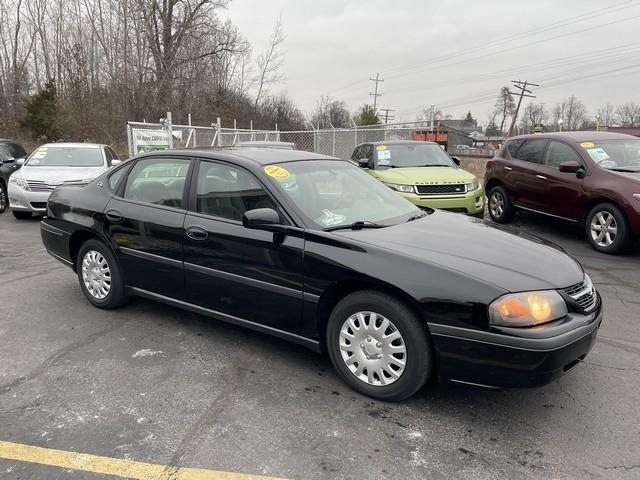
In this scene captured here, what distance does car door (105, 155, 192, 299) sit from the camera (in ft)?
13.0

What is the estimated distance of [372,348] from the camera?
3.05 m

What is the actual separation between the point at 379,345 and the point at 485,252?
893mm

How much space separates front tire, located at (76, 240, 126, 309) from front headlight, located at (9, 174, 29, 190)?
5.74 metres

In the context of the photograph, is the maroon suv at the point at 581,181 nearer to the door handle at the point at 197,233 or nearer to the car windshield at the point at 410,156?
the car windshield at the point at 410,156

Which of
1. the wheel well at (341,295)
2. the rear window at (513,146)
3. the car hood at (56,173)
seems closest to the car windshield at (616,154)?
the rear window at (513,146)

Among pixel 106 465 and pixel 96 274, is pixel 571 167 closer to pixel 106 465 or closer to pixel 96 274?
pixel 96 274

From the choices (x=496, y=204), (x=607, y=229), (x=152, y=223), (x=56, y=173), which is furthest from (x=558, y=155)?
(x=56, y=173)

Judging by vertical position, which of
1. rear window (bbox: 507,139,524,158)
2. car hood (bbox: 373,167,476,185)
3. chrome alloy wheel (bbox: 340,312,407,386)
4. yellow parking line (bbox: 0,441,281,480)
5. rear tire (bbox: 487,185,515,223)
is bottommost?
yellow parking line (bbox: 0,441,281,480)

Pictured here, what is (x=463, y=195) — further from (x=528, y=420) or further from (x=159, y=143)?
(x=159, y=143)

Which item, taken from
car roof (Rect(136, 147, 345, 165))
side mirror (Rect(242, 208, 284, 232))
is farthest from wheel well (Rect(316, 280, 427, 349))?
car roof (Rect(136, 147, 345, 165))

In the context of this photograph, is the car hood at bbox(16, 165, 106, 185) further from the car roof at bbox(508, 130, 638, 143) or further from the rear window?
the car roof at bbox(508, 130, 638, 143)

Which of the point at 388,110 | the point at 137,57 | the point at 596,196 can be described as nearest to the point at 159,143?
the point at 596,196

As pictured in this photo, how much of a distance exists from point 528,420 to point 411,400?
2.27 feet

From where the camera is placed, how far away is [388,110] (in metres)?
82.4
